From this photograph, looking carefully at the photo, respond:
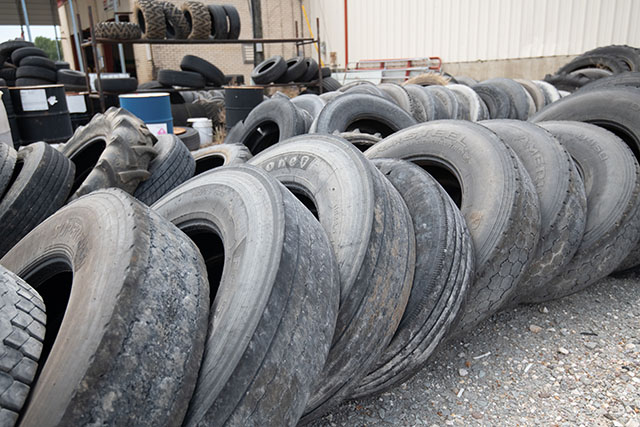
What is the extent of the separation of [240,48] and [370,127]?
15.8 metres

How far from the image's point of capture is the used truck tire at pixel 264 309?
1.16 meters

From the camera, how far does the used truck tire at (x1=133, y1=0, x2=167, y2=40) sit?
26.1ft

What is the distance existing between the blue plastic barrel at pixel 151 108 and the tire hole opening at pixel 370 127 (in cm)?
299

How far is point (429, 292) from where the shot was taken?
1.88 metres

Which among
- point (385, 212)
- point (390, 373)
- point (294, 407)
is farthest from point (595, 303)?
point (294, 407)

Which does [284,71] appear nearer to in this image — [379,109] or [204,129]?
[204,129]

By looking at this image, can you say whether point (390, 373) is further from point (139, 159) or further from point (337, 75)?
point (337, 75)

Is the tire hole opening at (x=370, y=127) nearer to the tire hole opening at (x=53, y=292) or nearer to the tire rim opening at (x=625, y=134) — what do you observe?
the tire rim opening at (x=625, y=134)

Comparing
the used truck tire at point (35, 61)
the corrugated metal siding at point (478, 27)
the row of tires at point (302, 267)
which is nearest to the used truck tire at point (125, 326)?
the row of tires at point (302, 267)

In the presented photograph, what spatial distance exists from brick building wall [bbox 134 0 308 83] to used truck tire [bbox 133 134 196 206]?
50.8 feet

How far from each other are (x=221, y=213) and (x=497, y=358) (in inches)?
62.7

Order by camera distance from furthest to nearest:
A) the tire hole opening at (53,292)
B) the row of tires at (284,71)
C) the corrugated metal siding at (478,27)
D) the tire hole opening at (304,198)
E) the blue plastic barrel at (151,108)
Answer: the corrugated metal siding at (478,27), the row of tires at (284,71), the blue plastic barrel at (151,108), the tire hole opening at (304,198), the tire hole opening at (53,292)

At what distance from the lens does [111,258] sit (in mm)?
1141

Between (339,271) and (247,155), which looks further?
(247,155)
